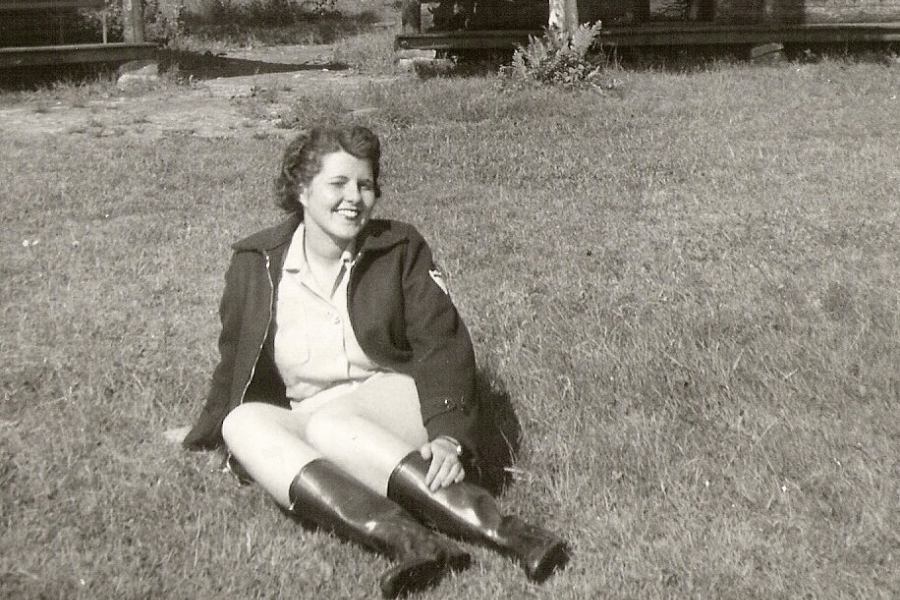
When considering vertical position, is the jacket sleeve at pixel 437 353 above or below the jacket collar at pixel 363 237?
below

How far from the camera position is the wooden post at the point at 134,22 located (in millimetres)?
13727

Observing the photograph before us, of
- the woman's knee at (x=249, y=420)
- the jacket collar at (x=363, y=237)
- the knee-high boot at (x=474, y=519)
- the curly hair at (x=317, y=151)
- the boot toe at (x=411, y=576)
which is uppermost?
the curly hair at (x=317, y=151)

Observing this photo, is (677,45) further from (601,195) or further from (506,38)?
(601,195)

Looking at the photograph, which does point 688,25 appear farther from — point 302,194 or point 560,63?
point 302,194

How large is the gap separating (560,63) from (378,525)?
9.13 metres

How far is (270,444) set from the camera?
334 cm

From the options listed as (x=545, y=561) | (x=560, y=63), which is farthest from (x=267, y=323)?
(x=560, y=63)

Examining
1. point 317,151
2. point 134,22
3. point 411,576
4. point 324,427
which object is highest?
point 134,22

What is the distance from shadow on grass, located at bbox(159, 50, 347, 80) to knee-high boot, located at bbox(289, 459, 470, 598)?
11337 millimetres

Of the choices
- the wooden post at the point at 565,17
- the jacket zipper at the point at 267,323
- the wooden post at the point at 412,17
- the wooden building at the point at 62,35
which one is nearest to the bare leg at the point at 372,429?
the jacket zipper at the point at 267,323

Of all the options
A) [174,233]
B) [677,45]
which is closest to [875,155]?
[174,233]

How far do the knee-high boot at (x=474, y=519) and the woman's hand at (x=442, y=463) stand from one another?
0.05ft

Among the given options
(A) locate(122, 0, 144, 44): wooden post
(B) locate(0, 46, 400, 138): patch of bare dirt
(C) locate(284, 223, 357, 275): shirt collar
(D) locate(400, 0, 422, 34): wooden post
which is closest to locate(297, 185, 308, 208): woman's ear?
(C) locate(284, 223, 357, 275): shirt collar

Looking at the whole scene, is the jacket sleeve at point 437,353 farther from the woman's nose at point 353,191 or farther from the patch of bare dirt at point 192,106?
the patch of bare dirt at point 192,106
